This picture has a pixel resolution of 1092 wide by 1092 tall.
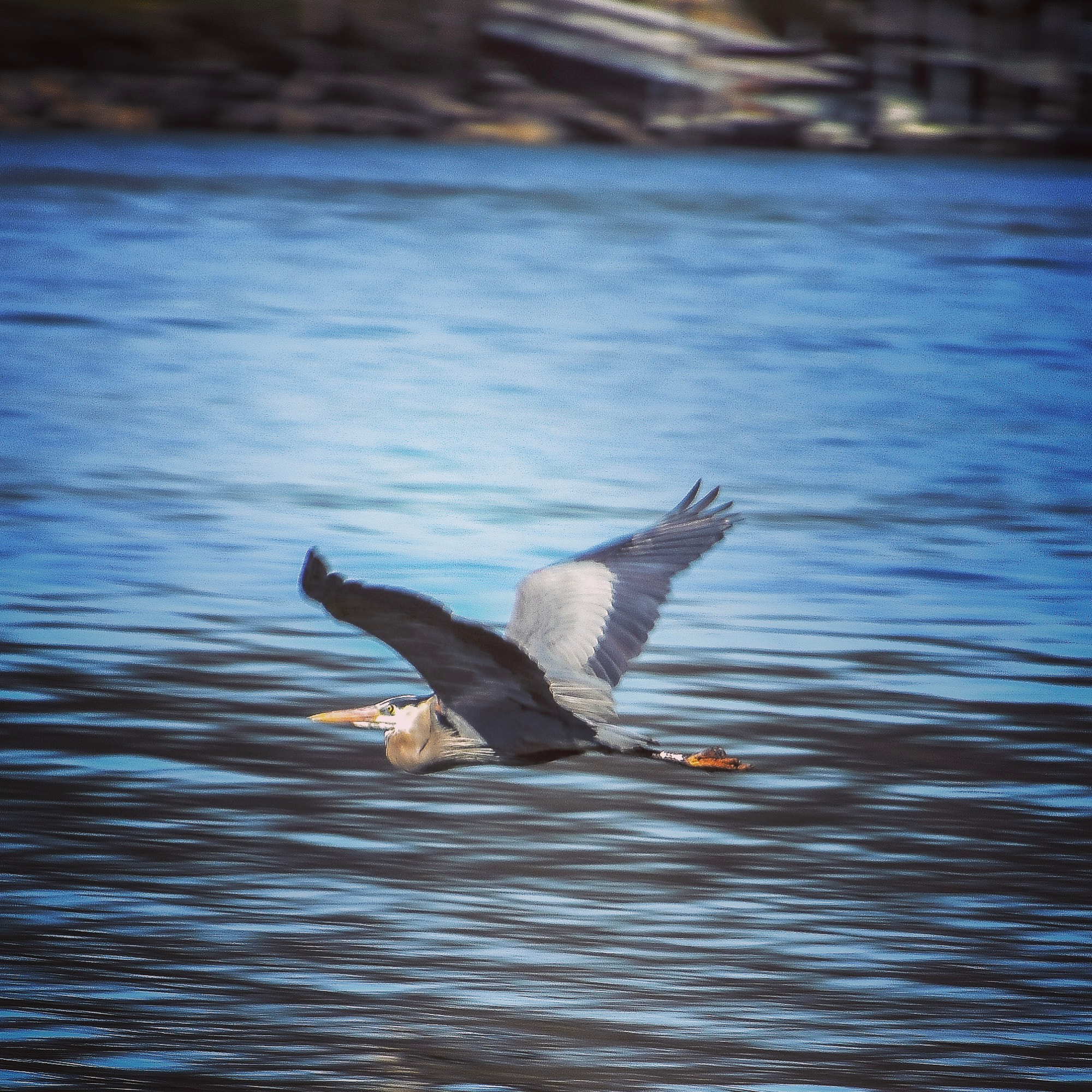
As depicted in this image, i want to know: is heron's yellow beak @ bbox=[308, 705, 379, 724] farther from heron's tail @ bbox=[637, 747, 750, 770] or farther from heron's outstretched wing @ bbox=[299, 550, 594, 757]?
heron's tail @ bbox=[637, 747, 750, 770]

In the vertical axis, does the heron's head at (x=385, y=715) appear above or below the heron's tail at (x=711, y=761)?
below

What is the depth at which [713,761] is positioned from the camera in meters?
5.86

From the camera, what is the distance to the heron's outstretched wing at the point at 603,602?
6.30 meters

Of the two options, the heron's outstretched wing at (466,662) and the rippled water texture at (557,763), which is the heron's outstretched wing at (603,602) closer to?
the heron's outstretched wing at (466,662)

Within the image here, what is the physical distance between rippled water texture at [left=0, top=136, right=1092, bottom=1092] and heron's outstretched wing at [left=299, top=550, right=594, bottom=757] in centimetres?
68

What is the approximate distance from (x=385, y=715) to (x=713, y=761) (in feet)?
3.68

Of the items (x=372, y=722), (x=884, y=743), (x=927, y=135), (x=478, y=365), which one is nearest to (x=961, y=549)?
(x=884, y=743)

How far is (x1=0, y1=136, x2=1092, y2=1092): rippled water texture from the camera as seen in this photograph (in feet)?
18.0

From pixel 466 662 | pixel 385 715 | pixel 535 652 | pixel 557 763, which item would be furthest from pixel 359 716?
pixel 557 763

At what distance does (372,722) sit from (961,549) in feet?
20.4

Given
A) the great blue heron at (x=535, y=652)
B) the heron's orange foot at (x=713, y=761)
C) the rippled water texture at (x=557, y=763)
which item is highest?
the great blue heron at (x=535, y=652)

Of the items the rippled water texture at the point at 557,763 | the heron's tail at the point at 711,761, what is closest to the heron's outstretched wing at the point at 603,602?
the heron's tail at the point at 711,761

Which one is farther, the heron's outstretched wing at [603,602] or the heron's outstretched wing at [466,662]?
the heron's outstretched wing at [603,602]

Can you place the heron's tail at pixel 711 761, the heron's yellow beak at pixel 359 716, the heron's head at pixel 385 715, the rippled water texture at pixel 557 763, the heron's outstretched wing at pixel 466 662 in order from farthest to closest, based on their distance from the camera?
the heron's yellow beak at pixel 359 716 → the heron's head at pixel 385 715 → the heron's tail at pixel 711 761 → the rippled water texture at pixel 557 763 → the heron's outstretched wing at pixel 466 662
